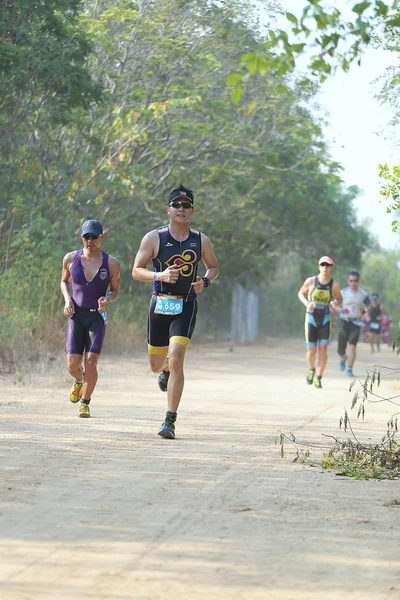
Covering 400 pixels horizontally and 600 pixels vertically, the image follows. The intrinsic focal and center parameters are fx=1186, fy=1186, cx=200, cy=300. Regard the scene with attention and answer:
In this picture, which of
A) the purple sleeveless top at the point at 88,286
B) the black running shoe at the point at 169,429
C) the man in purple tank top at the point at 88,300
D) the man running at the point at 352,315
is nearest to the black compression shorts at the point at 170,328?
the black running shoe at the point at 169,429

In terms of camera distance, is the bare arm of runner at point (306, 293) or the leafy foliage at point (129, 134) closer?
the bare arm of runner at point (306, 293)

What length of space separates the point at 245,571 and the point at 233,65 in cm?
1869

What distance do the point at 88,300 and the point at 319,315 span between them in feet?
23.3

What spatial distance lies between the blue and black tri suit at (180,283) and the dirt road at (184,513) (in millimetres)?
980

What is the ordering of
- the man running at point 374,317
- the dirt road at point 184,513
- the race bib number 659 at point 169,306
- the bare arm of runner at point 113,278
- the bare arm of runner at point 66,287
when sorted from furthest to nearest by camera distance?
1. the man running at point 374,317
2. the bare arm of runner at point 113,278
3. the bare arm of runner at point 66,287
4. the race bib number 659 at point 169,306
5. the dirt road at point 184,513

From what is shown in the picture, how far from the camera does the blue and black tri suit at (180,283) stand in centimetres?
1052

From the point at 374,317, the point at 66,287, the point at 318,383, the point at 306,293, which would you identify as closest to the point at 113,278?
the point at 66,287

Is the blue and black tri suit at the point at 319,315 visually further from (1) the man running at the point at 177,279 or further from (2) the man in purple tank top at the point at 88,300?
(1) the man running at the point at 177,279

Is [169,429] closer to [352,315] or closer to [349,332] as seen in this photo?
[352,315]

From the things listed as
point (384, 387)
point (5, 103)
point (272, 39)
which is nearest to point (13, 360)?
point (5, 103)

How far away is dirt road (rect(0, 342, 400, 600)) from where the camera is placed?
17.2 ft

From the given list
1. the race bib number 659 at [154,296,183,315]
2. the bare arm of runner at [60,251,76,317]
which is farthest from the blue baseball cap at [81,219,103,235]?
the race bib number 659 at [154,296,183,315]

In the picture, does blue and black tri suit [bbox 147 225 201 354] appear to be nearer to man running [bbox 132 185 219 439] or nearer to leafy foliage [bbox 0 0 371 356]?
man running [bbox 132 185 219 439]

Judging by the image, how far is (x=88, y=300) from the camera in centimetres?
1171
